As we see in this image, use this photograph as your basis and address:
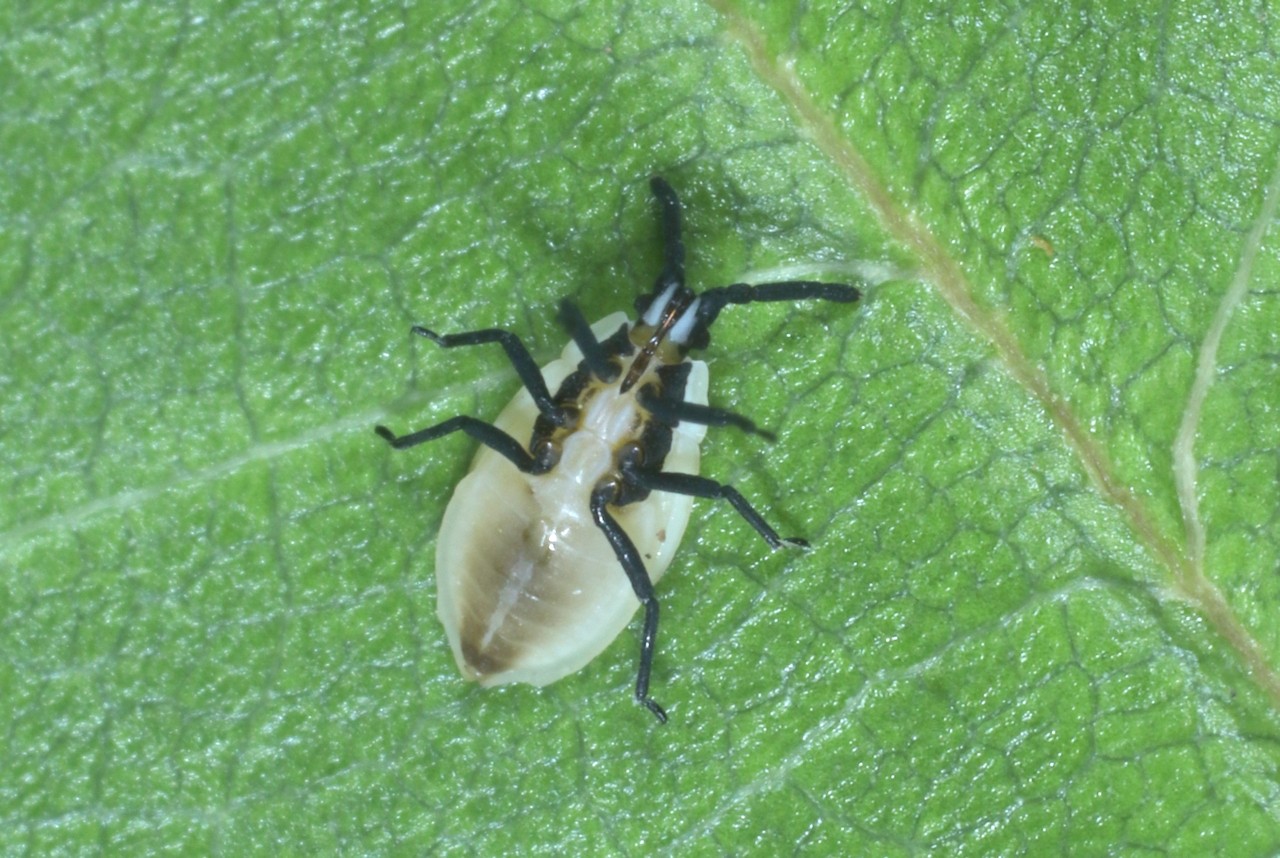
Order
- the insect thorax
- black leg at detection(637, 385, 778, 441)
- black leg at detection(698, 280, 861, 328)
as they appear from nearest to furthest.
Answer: black leg at detection(637, 385, 778, 441)
black leg at detection(698, 280, 861, 328)
the insect thorax

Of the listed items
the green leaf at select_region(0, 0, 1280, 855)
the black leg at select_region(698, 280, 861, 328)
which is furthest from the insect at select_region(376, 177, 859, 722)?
the green leaf at select_region(0, 0, 1280, 855)

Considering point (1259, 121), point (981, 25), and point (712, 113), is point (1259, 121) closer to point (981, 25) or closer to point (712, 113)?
point (981, 25)

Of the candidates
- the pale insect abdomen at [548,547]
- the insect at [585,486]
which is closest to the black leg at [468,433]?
the insect at [585,486]

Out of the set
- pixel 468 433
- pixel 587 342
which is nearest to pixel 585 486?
pixel 468 433

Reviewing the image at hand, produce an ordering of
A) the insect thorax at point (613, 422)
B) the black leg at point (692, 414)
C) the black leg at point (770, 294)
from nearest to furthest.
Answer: the black leg at point (692, 414) → the black leg at point (770, 294) → the insect thorax at point (613, 422)

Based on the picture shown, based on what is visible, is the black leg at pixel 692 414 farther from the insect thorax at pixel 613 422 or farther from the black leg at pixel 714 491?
the black leg at pixel 714 491

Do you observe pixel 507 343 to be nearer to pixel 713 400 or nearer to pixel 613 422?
pixel 613 422

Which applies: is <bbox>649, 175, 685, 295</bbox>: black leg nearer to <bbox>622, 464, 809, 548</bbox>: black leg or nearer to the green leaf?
the green leaf
